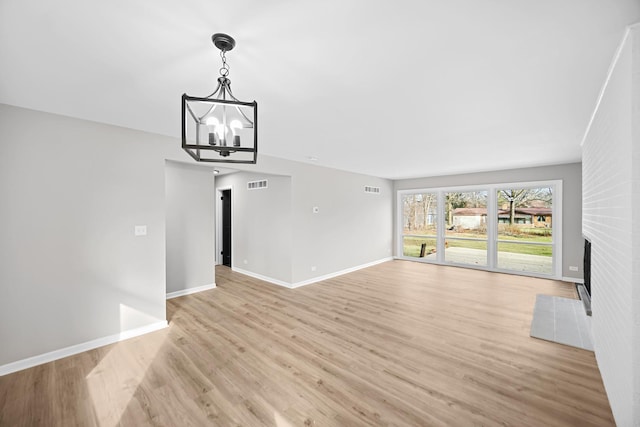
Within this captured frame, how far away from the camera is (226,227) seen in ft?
22.2

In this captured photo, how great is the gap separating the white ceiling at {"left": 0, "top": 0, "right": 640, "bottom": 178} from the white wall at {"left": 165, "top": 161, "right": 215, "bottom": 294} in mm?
1750

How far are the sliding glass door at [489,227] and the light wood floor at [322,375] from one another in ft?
8.95

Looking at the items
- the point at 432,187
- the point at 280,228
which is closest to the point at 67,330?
the point at 280,228

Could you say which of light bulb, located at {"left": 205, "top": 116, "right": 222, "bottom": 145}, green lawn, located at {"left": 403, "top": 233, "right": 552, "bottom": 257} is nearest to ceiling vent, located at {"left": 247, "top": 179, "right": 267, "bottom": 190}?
light bulb, located at {"left": 205, "top": 116, "right": 222, "bottom": 145}

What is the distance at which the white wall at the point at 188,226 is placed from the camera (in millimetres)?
4590

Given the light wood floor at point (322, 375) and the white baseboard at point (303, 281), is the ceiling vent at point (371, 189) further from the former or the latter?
the light wood floor at point (322, 375)

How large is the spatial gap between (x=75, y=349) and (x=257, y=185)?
3.84 m

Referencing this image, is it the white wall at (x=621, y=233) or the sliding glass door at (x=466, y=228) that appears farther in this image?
the sliding glass door at (x=466, y=228)

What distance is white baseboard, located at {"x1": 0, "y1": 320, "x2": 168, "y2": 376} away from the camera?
7.88 ft

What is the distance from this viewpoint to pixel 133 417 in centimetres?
187

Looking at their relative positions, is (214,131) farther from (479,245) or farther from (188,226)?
(479,245)

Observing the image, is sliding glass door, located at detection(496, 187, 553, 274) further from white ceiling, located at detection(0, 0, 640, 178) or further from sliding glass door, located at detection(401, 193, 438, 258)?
white ceiling, located at detection(0, 0, 640, 178)

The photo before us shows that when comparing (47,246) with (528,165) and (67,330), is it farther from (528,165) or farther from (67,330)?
(528,165)

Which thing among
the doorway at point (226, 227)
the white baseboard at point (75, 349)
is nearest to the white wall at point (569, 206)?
the doorway at point (226, 227)
